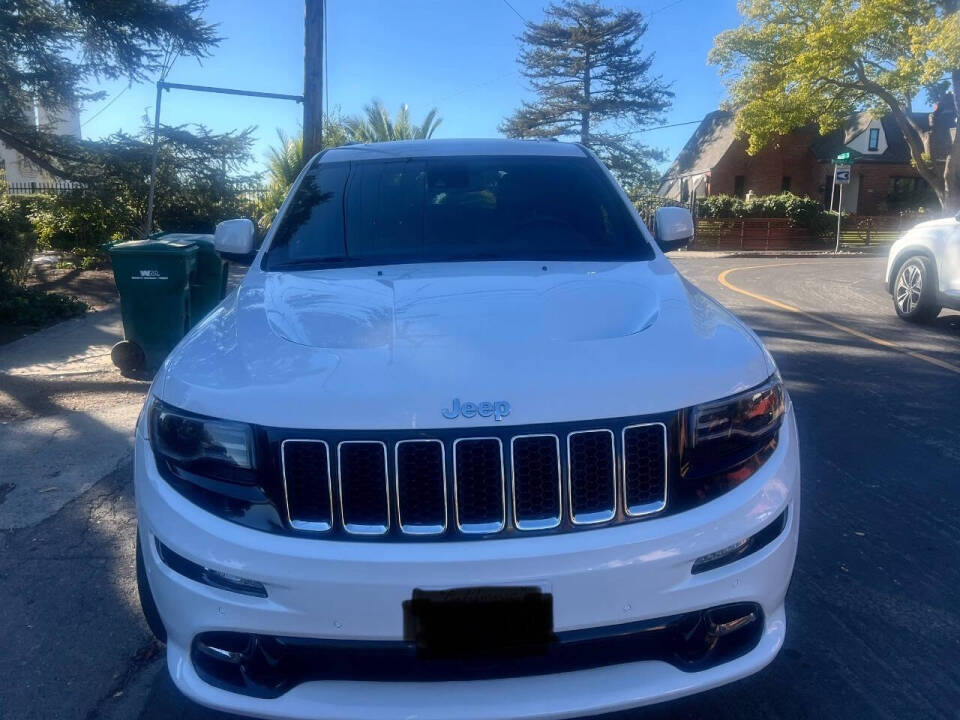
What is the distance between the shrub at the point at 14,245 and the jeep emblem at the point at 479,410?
29.9 feet

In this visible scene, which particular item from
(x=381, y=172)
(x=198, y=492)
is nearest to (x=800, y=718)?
(x=198, y=492)

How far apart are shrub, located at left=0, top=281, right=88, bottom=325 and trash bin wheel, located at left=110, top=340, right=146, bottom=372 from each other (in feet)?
9.68

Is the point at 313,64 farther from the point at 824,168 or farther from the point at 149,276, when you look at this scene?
the point at 824,168

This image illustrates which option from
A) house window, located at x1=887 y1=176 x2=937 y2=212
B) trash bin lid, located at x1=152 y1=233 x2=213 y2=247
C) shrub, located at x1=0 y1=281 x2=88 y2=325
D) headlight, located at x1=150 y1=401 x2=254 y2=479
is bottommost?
shrub, located at x1=0 y1=281 x2=88 y2=325

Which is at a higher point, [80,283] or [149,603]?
[80,283]

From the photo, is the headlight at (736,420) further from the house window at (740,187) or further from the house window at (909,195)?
the house window at (909,195)

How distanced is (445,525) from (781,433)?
103 cm

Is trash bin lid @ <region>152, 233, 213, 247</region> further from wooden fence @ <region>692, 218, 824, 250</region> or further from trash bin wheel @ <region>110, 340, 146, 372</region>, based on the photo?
wooden fence @ <region>692, 218, 824, 250</region>

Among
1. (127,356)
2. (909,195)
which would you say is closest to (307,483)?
(127,356)

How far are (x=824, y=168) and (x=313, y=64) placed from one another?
126 ft

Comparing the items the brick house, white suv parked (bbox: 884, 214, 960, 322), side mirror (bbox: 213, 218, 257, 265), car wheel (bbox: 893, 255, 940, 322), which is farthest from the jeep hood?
the brick house

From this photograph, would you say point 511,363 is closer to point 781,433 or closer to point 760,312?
point 781,433

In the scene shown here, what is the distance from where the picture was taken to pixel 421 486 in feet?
7.14

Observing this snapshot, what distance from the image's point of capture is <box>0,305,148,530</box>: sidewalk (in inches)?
184
